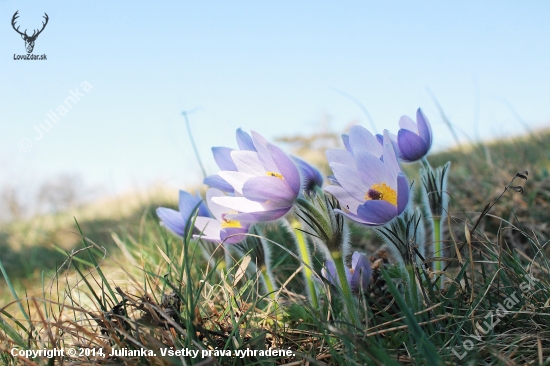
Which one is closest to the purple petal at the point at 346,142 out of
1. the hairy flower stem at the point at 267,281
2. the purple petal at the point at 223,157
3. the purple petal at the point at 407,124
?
the purple petal at the point at 407,124

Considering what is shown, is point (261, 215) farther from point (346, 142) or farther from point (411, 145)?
point (411, 145)

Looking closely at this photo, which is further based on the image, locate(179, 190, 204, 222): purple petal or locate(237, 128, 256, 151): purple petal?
locate(179, 190, 204, 222): purple petal

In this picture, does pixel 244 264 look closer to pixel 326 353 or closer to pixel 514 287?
pixel 326 353

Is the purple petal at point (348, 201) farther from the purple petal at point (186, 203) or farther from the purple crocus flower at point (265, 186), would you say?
the purple petal at point (186, 203)

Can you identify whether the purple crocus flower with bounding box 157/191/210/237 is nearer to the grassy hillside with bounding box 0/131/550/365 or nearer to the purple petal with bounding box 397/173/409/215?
the grassy hillside with bounding box 0/131/550/365

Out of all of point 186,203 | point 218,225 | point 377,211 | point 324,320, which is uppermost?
point 186,203

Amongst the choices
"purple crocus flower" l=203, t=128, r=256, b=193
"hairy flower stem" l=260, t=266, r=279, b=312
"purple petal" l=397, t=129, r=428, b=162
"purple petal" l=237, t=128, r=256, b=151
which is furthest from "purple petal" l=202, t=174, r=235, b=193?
"purple petal" l=397, t=129, r=428, b=162

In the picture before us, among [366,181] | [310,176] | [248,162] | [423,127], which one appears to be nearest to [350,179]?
[366,181]
